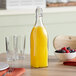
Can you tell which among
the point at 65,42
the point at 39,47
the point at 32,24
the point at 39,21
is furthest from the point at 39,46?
the point at 32,24

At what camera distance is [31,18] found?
2.82 metres

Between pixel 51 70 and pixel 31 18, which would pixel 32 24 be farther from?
pixel 51 70

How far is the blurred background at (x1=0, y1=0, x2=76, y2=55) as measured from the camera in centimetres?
267

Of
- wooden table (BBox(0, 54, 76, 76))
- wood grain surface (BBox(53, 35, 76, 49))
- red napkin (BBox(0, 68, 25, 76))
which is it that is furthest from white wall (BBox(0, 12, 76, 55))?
red napkin (BBox(0, 68, 25, 76))

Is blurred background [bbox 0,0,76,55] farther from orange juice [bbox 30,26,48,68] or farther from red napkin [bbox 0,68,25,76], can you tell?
red napkin [bbox 0,68,25,76]

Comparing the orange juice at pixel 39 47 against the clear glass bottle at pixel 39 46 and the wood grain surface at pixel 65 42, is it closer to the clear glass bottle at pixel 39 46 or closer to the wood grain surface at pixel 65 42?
the clear glass bottle at pixel 39 46

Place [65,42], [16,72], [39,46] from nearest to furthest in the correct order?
[16,72]
[39,46]
[65,42]

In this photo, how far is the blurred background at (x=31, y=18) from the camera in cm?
267

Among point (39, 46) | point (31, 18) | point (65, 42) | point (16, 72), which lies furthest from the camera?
point (31, 18)

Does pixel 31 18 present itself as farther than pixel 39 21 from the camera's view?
Yes

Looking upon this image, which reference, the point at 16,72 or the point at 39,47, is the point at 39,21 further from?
the point at 16,72

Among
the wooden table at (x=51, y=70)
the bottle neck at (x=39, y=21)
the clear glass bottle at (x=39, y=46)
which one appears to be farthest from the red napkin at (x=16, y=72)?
the bottle neck at (x=39, y=21)

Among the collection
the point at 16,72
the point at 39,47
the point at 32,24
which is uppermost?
the point at 32,24

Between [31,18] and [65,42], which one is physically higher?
[31,18]
